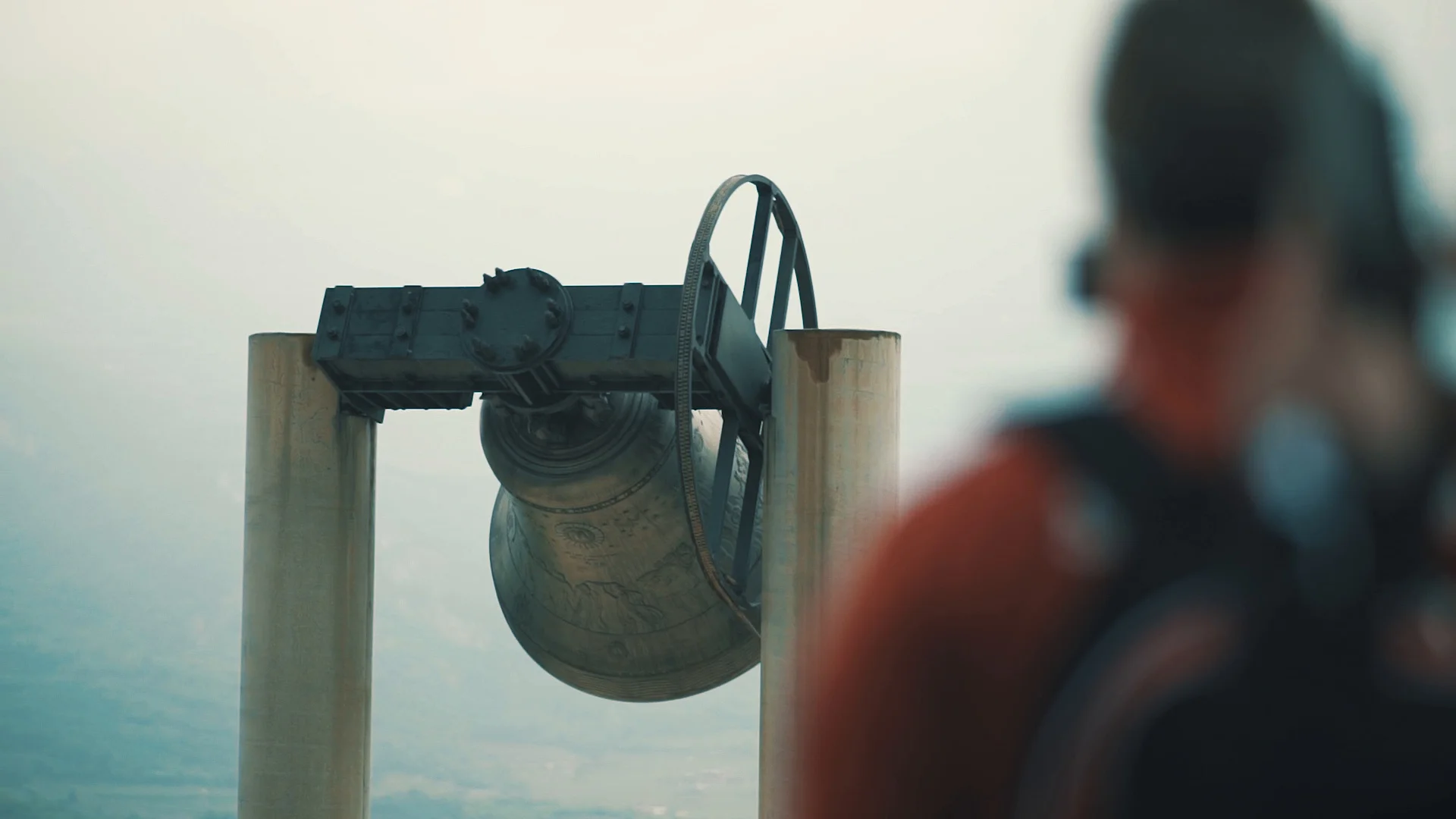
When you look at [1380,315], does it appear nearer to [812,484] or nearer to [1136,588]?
[1136,588]

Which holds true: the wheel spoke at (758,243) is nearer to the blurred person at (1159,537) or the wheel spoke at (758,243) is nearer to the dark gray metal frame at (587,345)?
the dark gray metal frame at (587,345)

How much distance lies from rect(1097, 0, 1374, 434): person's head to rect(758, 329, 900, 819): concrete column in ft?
42.2

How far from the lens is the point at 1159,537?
3.02 ft

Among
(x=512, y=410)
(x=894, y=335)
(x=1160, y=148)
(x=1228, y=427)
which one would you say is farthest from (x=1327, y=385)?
(x=512, y=410)

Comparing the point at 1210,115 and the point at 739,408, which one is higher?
the point at 739,408

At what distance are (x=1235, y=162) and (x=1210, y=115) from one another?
0.10ft

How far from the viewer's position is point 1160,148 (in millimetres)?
936

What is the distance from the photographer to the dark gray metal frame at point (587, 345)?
1411 centimetres

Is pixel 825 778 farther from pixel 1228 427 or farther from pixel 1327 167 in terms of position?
pixel 1327 167

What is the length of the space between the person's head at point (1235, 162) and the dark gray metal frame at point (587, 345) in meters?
12.2

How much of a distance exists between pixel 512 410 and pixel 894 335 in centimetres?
358

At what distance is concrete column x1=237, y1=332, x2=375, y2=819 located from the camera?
50.4 ft

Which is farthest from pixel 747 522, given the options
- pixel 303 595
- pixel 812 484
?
pixel 303 595

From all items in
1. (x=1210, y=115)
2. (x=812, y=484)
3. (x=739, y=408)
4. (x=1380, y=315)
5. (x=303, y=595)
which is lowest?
(x=303, y=595)
